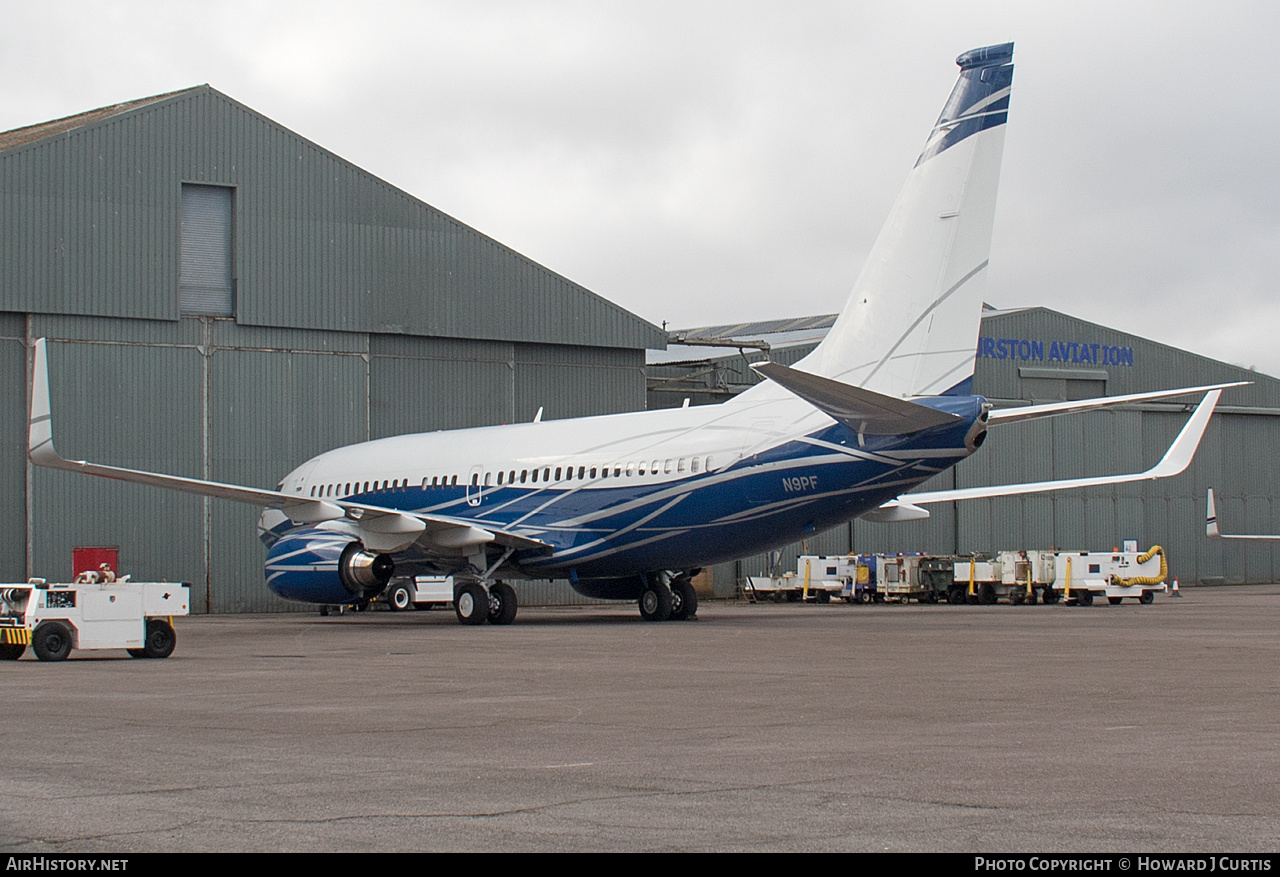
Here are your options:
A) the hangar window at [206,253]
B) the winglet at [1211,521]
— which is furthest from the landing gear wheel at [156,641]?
the winglet at [1211,521]

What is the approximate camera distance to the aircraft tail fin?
24.8 metres

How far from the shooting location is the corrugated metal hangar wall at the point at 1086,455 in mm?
55469

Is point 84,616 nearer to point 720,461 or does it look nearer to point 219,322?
point 720,461

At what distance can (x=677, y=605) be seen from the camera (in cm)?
3130

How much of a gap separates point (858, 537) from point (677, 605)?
2424 cm

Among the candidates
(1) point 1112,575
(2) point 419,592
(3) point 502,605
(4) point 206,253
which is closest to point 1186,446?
(1) point 1112,575

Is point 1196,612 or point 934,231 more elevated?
point 934,231

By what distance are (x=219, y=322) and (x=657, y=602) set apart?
653 inches

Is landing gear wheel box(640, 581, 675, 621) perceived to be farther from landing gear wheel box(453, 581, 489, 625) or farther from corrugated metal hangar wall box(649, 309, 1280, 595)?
corrugated metal hangar wall box(649, 309, 1280, 595)

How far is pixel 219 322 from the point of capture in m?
40.8

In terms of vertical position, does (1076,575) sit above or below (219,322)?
below

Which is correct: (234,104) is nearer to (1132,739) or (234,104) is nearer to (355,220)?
(355,220)

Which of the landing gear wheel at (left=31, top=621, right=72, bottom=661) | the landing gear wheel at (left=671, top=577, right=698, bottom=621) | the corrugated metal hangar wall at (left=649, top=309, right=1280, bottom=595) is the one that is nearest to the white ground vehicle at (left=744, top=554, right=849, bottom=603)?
the corrugated metal hangar wall at (left=649, top=309, right=1280, bottom=595)
